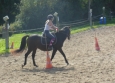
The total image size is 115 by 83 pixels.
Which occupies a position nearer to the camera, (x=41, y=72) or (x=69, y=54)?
(x=41, y=72)

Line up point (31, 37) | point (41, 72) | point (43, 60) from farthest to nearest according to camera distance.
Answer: point (43, 60), point (31, 37), point (41, 72)

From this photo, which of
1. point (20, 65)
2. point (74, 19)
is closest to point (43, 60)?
point (20, 65)

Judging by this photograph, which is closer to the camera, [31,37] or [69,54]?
[31,37]

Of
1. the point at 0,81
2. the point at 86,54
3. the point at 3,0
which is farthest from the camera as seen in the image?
the point at 3,0

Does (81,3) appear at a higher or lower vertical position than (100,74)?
higher

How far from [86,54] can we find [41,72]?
4.11 meters

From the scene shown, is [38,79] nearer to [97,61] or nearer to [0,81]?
[0,81]

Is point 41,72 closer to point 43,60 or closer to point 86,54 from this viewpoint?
point 43,60

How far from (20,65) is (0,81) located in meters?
3.00

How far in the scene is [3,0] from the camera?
36.8m

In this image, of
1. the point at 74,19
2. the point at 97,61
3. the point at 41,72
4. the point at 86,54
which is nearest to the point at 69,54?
the point at 86,54

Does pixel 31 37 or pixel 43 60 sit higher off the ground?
pixel 31 37

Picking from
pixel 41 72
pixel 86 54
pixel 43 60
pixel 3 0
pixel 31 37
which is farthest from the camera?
pixel 3 0

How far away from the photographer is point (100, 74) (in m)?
9.56
